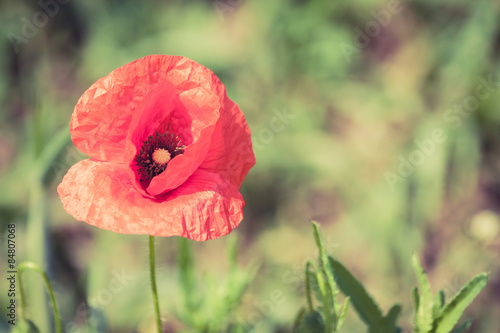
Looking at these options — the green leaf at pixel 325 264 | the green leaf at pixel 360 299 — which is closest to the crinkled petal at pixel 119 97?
the green leaf at pixel 325 264

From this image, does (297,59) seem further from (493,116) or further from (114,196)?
(114,196)

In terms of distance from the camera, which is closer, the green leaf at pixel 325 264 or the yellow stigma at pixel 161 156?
the green leaf at pixel 325 264

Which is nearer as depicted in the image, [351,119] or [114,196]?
[114,196]

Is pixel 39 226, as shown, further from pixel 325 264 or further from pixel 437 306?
pixel 437 306

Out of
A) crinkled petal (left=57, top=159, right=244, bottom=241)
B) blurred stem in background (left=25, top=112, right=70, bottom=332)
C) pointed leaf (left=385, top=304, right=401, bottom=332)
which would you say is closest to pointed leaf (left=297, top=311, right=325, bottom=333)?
pointed leaf (left=385, top=304, right=401, bottom=332)

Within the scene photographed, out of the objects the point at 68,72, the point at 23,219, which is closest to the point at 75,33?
the point at 68,72

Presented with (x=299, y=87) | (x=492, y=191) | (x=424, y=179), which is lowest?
(x=492, y=191)

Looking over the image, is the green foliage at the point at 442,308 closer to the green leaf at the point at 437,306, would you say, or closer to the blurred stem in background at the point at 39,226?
the green leaf at the point at 437,306

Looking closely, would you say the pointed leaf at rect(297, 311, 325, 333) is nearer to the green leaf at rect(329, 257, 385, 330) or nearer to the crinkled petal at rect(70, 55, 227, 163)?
the green leaf at rect(329, 257, 385, 330)

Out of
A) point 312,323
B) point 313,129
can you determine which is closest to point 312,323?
point 312,323
